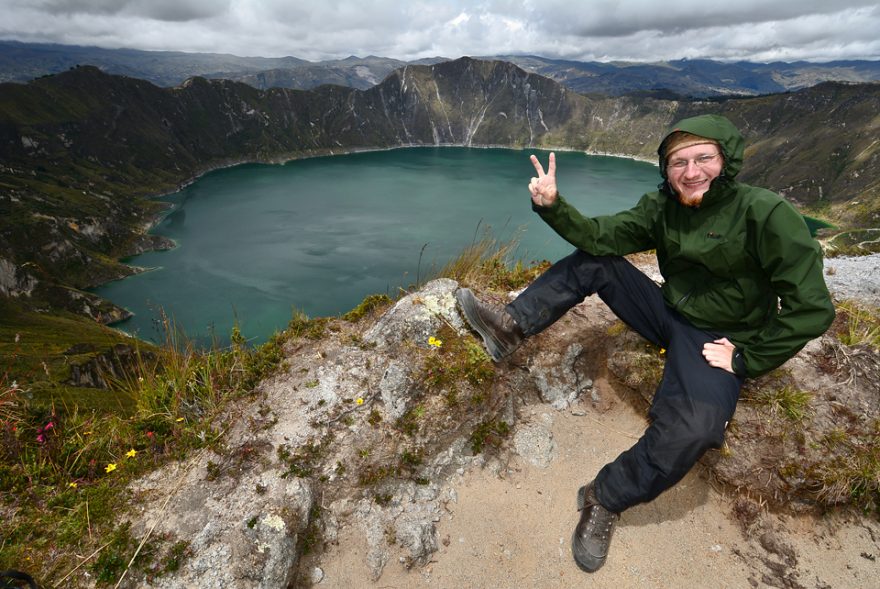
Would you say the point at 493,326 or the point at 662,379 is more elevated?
the point at 493,326

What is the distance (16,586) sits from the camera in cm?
254

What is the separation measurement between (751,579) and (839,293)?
20.6ft

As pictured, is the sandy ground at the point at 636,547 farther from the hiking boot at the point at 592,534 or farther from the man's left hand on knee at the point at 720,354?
the man's left hand on knee at the point at 720,354

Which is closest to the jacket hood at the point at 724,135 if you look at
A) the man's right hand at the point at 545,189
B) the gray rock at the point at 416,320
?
the man's right hand at the point at 545,189

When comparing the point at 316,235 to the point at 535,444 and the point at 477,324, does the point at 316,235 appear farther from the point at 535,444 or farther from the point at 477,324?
the point at 535,444

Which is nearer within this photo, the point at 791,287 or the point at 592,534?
the point at 791,287

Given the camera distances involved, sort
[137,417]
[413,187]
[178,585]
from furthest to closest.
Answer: [413,187]
[137,417]
[178,585]

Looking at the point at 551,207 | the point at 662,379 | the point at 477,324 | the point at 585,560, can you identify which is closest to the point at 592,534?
the point at 585,560

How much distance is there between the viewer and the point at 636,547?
11.1 ft

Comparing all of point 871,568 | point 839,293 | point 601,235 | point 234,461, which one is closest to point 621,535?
point 871,568

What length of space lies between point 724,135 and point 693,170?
12.9 inches

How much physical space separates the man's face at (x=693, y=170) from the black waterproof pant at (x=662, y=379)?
2.74 ft

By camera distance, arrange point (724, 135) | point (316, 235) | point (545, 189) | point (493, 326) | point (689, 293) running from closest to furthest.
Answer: point (724, 135)
point (689, 293)
point (545, 189)
point (493, 326)
point (316, 235)

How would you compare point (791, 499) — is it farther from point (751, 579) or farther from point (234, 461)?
point (234, 461)
